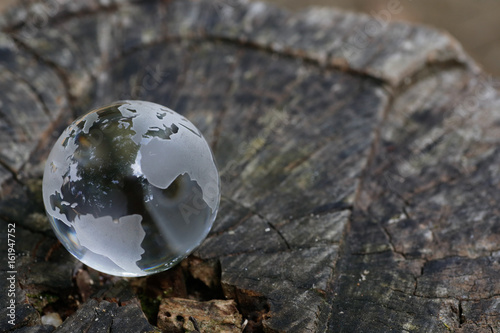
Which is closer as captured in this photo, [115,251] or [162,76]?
[115,251]

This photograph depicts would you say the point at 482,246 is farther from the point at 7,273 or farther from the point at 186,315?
the point at 7,273

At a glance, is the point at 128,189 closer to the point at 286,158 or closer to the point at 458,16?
the point at 286,158

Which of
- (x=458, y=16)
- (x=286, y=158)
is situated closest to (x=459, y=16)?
(x=458, y=16)

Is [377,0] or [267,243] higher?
[377,0]

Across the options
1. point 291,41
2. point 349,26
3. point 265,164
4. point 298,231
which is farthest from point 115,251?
point 349,26

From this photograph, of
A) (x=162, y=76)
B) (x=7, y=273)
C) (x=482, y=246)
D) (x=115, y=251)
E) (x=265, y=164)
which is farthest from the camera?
(x=162, y=76)

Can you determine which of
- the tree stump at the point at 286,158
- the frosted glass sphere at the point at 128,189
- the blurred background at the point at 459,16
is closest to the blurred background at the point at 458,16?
the blurred background at the point at 459,16
